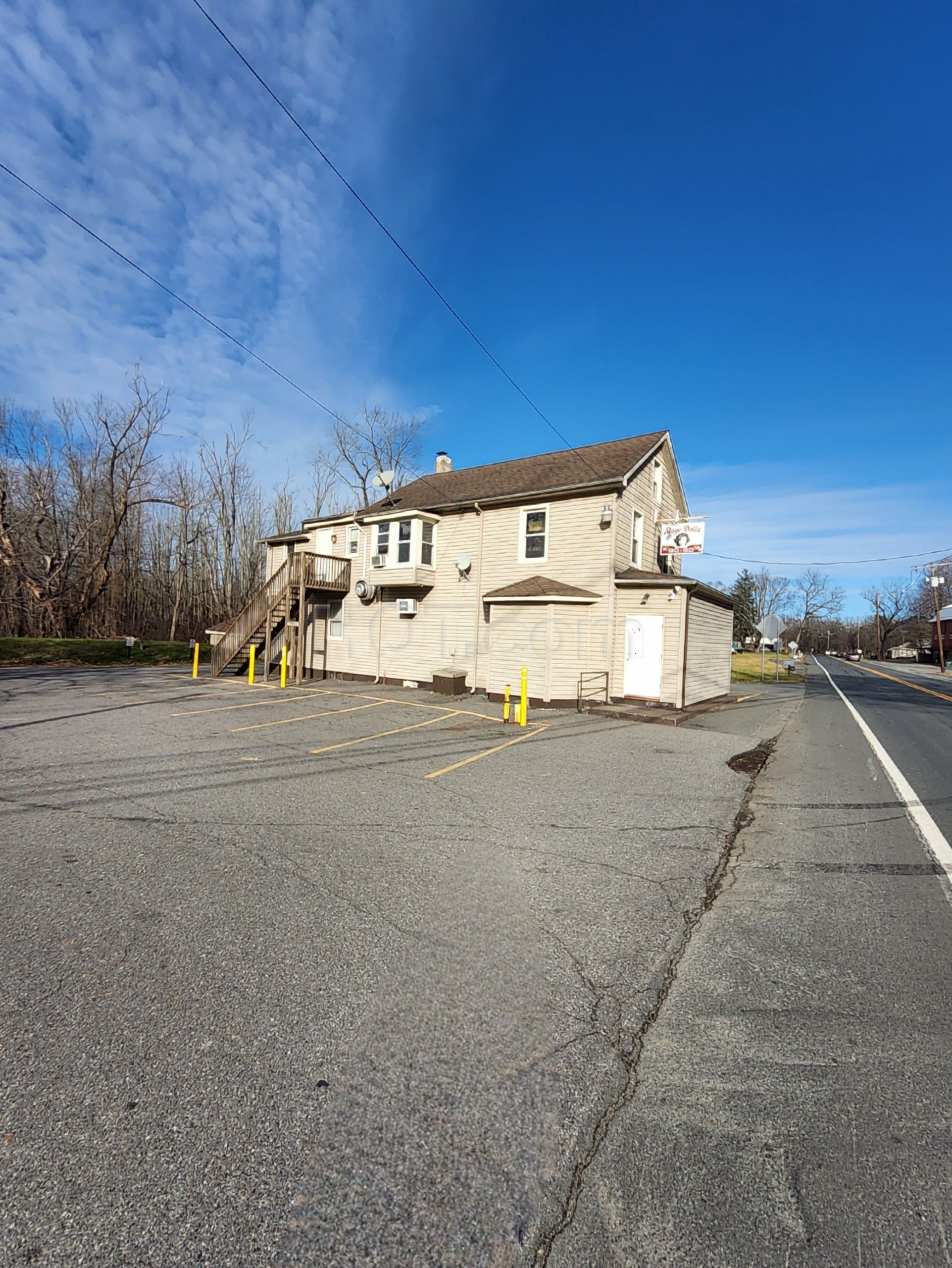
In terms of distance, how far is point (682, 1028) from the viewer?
2.73 meters

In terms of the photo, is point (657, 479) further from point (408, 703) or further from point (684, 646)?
point (408, 703)

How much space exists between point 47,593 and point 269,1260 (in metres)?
31.3

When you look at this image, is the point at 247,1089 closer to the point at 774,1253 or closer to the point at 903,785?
the point at 774,1253

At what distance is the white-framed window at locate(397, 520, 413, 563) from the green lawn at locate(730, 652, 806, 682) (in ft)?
41.4

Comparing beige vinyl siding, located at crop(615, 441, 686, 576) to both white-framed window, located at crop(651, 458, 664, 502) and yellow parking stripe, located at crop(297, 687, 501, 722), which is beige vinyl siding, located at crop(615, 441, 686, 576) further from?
yellow parking stripe, located at crop(297, 687, 501, 722)

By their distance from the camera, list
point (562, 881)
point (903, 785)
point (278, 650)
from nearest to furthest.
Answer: point (562, 881), point (903, 785), point (278, 650)

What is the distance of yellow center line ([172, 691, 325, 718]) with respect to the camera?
1143 cm

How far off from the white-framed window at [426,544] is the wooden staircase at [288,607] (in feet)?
11.6

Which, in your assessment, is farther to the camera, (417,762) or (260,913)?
(417,762)

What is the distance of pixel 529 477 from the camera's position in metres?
16.4

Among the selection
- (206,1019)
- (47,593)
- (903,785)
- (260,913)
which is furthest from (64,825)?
(47,593)

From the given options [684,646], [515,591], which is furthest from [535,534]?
[684,646]

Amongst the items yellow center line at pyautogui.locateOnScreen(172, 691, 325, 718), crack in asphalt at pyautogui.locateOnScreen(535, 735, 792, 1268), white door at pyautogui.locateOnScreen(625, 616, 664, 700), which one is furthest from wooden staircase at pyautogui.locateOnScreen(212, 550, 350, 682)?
crack in asphalt at pyautogui.locateOnScreen(535, 735, 792, 1268)

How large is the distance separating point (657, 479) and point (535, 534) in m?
4.27
